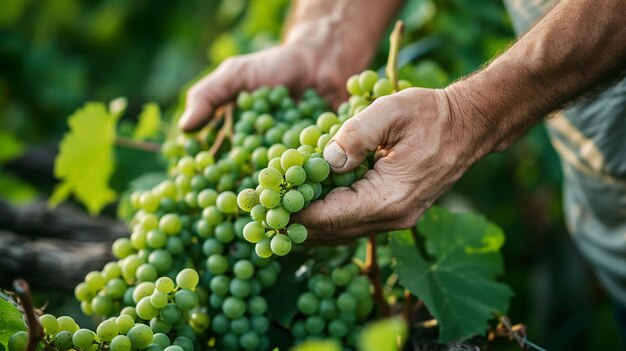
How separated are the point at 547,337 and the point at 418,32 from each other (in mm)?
1433

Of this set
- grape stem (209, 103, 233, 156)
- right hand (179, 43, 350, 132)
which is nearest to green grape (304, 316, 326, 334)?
grape stem (209, 103, 233, 156)

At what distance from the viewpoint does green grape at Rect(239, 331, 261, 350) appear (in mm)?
1111

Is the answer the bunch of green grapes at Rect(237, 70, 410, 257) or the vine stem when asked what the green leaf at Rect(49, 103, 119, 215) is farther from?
the bunch of green grapes at Rect(237, 70, 410, 257)

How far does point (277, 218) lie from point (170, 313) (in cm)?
26

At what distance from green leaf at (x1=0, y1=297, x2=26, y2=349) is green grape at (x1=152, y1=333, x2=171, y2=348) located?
→ 198 mm

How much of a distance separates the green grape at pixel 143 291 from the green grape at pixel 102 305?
0.31ft

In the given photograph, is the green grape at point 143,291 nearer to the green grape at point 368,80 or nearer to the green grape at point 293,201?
the green grape at point 293,201

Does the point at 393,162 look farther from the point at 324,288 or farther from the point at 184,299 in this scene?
the point at 184,299

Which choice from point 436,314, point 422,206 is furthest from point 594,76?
point 436,314

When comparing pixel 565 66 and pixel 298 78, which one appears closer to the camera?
pixel 565 66

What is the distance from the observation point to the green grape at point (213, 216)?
1125 mm

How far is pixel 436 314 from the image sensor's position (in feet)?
3.68

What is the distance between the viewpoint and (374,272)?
117cm

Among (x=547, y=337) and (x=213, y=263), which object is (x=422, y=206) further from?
(x=547, y=337)
